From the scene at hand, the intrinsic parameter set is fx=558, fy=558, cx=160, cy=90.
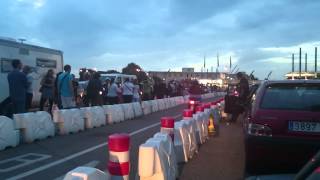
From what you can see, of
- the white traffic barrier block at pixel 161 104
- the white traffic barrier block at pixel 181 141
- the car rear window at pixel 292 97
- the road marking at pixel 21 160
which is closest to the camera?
the car rear window at pixel 292 97

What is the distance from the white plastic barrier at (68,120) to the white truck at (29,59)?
139 inches

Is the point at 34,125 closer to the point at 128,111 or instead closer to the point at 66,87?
the point at 66,87

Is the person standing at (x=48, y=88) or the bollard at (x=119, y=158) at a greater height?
the person standing at (x=48, y=88)

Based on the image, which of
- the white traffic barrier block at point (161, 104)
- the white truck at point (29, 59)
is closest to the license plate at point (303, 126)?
the white truck at point (29, 59)

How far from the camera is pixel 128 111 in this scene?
21.6 metres

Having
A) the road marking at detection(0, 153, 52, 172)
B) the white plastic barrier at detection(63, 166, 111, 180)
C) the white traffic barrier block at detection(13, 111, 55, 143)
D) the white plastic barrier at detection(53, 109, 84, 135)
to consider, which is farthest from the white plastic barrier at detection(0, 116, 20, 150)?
the white plastic barrier at detection(63, 166, 111, 180)

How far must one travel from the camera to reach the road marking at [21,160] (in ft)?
31.6

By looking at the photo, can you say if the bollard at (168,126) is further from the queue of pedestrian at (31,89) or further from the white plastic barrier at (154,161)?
the queue of pedestrian at (31,89)

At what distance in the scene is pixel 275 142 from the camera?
27.6 feet

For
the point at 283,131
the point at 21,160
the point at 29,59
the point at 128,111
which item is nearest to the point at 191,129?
the point at 283,131

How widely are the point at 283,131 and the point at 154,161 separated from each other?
2780mm

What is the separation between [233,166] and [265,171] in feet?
4.65

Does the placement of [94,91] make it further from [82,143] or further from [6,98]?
[82,143]

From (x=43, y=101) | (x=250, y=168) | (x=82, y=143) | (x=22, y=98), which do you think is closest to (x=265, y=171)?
(x=250, y=168)
